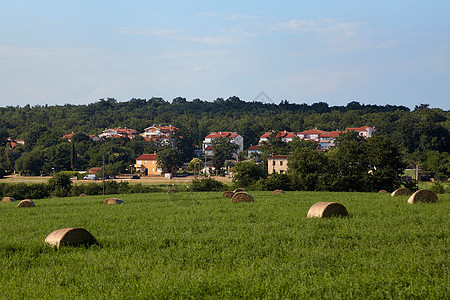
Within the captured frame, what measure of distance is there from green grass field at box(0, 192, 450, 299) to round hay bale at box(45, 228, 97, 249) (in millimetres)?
296

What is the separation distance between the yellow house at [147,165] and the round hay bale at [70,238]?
117631 mm

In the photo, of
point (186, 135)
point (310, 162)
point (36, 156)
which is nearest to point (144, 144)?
point (186, 135)

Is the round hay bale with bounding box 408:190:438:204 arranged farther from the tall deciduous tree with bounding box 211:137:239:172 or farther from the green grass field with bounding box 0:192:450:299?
the tall deciduous tree with bounding box 211:137:239:172

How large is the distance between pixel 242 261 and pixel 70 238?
19.8ft

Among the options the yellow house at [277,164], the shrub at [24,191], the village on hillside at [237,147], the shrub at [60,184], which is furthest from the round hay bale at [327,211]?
the yellow house at [277,164]

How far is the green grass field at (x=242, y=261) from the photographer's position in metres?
9.71

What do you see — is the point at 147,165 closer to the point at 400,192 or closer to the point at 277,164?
the point at 277,164

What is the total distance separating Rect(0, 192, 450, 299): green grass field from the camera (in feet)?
31.9

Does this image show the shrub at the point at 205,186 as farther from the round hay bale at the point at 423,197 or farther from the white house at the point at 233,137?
the white house at the point at 233,137

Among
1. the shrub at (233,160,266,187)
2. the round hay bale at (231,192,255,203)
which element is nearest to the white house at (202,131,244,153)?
the shrub at (233,160,266,187)

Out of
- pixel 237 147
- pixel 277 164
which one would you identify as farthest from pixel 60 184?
pixel 237 147

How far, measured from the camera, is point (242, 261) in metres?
12.2

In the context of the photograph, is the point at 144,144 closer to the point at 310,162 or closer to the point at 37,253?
the point at 310,162

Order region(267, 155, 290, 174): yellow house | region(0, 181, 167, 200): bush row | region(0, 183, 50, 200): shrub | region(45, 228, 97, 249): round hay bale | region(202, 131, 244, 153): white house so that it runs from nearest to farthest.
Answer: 1. region(45, 228, 97, 249): round hay bale
2. region(0, 183, 50, 200): shrub
3. region(0, 181, 167, 200): bush row
4. region(267, 155, 290, 174): yellow house
5. region(202, 131, 244, 153): white house
